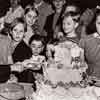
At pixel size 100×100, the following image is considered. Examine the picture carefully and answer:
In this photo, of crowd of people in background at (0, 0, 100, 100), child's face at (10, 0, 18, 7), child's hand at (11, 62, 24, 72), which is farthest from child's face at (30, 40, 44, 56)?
child's face at (10, 0, 18, 7)

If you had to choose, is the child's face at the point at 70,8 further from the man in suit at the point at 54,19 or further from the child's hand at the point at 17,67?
the child's hand at the point at 17,67

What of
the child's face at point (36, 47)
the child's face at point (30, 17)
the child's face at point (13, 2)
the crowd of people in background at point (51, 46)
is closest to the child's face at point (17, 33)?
the crowd of people in background at point (51, 46)

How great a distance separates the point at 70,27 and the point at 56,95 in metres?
0.48

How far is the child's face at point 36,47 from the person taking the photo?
1679 mm

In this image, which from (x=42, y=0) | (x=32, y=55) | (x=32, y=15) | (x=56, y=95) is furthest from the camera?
(x=42, y=0)

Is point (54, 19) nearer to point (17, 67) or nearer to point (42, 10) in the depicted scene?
point (42, 10)

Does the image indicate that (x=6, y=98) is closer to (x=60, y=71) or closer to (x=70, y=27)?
(x=60, y=71)

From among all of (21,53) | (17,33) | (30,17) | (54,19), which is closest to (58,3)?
(54,19)

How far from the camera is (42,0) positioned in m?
2.28

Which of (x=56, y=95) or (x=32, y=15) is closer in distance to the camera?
(x=56, y=95)

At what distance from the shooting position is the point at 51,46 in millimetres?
1270

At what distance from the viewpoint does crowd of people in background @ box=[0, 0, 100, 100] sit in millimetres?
1148

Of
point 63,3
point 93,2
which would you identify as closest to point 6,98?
point 63,3

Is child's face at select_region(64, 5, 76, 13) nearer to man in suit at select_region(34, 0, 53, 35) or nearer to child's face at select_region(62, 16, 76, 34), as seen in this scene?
man in suit at select_region(34, 0, 53, 35)
